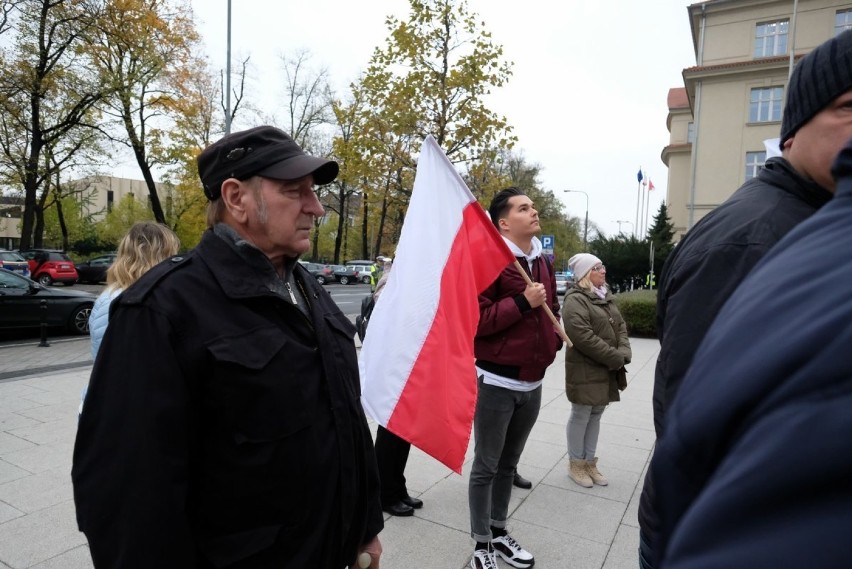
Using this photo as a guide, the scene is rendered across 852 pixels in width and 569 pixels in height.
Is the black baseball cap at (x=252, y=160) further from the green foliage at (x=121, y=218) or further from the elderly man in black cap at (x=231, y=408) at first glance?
the green foliage at (x=121, y=218)

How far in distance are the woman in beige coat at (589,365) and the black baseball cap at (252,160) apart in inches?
123

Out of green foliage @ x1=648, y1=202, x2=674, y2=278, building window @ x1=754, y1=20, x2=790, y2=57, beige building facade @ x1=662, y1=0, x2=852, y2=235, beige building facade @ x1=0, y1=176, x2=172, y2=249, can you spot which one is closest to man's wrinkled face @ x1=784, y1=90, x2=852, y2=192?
green foliage @ x1=648, y1=202, x2=674, y2=278

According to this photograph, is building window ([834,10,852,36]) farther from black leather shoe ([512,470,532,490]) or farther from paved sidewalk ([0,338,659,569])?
black leather shoe ([512,470,532,490])

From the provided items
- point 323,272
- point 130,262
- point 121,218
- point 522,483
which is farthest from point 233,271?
point 121,218

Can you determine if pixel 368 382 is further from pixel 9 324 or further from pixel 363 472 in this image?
pixel 9 324

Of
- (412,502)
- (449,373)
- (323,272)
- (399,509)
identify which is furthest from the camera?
(323,272)

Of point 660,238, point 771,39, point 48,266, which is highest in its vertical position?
point 771,39

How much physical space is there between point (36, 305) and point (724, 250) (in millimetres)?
Result: 13247

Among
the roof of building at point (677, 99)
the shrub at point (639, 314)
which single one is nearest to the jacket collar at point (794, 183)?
the shrub at point (639, 314)

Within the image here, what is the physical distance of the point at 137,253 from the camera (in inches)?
139

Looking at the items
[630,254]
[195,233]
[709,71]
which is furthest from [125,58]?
[709,71]

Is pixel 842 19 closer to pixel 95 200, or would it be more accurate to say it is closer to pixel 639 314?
pixel 639 314

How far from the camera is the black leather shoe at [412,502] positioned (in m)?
3.91

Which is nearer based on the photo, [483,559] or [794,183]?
[794,183]
